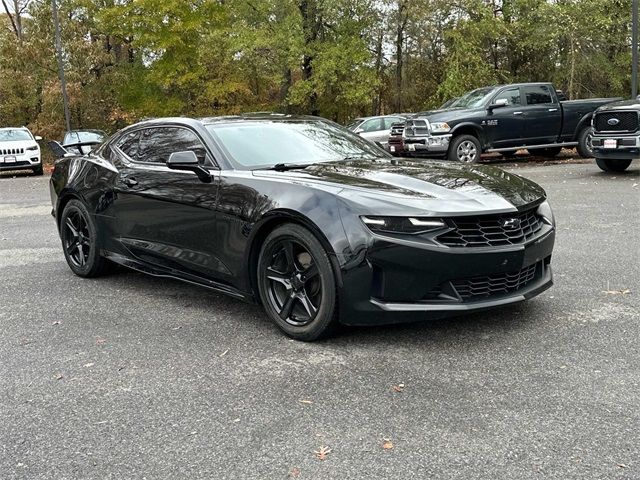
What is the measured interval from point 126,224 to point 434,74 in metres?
26.3

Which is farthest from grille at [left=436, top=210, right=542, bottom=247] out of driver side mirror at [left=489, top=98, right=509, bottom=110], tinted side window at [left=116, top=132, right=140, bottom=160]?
driver side mirror at [left=489, top=98, right=509, bottom=110]

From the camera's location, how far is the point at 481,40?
26703 mm

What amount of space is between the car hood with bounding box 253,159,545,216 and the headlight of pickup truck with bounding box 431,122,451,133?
11.0 metres

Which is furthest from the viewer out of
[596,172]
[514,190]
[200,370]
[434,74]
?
[434,74]

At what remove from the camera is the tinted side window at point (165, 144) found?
5057mm

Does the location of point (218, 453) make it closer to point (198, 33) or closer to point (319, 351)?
point (319, 351)

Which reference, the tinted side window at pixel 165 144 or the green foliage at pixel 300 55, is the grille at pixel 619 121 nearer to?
the tinted side window at pixel 165 144

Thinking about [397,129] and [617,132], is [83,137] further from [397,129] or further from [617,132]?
[617,132]

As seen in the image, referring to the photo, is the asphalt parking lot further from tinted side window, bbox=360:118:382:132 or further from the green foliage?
the green foliage

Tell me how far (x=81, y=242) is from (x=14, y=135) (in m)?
16.8

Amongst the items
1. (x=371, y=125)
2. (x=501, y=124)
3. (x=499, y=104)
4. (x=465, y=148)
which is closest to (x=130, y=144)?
(x=465, y=148)

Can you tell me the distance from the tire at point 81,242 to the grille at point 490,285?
3460 millimetres

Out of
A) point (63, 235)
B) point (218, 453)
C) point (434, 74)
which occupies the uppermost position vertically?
point (434, 74)

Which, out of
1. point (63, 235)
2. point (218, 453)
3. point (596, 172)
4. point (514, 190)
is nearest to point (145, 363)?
point (218, 453)
